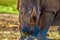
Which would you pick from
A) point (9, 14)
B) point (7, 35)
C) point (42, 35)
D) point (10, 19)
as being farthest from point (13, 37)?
point (42, 35)

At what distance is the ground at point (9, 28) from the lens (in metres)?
1.85

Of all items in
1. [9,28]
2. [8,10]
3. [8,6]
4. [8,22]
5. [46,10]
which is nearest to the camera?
[46,10]

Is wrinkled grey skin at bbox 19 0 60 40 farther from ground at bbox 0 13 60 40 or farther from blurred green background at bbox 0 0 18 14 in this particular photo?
blurred green background at bbox 0 0 18 14

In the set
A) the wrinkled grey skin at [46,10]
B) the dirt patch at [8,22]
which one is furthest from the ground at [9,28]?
the wrinkled grey skin at [46,10]

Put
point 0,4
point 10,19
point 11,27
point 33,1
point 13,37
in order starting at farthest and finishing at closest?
Result: point 0,4 → point 10,19 → point 11,27 → point 13,37 → point 33,1

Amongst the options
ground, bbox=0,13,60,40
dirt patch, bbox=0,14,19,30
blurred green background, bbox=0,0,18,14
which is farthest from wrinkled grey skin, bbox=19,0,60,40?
blurred green background, bbox=0,0,18,14

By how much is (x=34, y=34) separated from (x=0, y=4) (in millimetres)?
2401

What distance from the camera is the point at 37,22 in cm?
65


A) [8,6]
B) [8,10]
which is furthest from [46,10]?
[8,6]

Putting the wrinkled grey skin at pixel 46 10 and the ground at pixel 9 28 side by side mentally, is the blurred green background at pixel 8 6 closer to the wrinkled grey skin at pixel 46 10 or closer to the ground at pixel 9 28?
the ground at pixel 9 28

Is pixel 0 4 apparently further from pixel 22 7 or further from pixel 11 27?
pixel 22 7

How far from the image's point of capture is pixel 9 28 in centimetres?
220

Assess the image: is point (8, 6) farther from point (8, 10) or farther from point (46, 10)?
point (46, 10)

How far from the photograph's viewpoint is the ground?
1.85 metres
